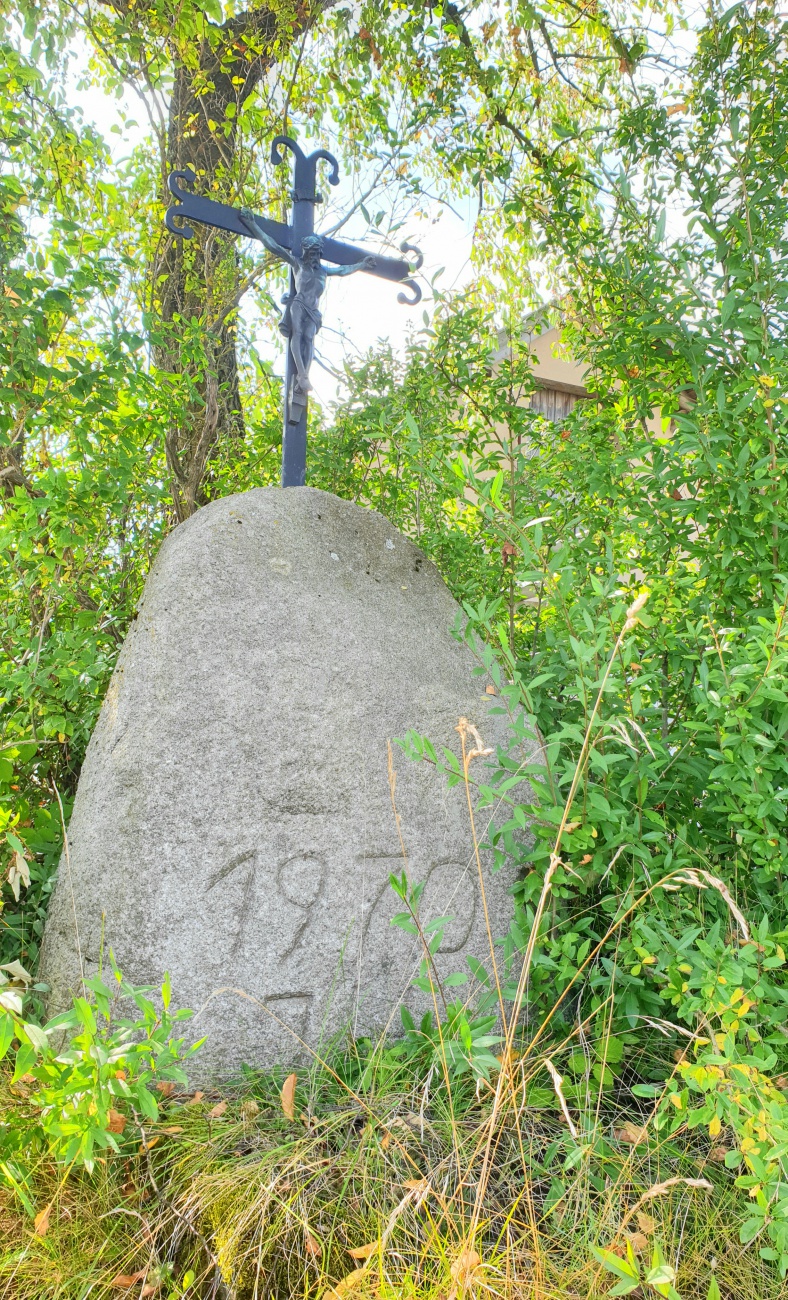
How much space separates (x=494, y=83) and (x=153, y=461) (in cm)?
237

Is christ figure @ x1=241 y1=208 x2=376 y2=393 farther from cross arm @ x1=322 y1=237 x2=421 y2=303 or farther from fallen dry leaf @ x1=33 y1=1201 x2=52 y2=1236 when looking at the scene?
fallen dry leaf @ x1=33 y1=1201 x2=52 y2=1236

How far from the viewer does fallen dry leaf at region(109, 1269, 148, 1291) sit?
5.24ft

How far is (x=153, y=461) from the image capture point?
3.62 metres

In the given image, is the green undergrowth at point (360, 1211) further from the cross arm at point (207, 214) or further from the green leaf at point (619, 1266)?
the cross arm at point (207, 214)

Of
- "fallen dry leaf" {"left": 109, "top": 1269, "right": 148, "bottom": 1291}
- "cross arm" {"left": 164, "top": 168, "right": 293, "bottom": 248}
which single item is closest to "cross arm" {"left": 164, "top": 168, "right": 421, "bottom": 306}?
"cross arm" {"left": 164, "top": 168, "right": 293, "bottom": 248}

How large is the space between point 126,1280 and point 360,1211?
44 cm

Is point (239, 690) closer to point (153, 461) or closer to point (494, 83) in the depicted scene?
point (153, 461)

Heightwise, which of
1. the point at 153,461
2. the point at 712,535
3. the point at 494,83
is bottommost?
the point at 712,535

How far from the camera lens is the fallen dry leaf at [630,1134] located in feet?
5.48

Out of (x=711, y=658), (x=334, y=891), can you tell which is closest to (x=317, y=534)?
(x=334, y=891)

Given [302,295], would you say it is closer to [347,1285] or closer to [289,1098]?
[289,1098]

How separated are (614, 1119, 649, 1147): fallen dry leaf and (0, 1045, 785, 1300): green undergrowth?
0.5 inches

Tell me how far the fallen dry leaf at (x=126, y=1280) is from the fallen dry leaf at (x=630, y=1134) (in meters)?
0.95

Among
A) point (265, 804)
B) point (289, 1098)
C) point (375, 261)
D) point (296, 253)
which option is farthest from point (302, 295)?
point (289, 1098)
